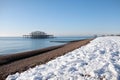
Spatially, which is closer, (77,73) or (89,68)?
(77,73)

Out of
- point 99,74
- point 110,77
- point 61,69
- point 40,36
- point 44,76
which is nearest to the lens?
point 110,77

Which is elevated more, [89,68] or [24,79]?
[89,68]

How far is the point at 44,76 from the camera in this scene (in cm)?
460

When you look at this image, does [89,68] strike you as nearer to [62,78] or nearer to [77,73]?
[77,73]

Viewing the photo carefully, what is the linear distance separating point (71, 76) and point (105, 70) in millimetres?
1194

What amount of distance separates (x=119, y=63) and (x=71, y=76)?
2.11 m

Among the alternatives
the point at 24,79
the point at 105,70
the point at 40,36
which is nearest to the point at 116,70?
the point at 105,70

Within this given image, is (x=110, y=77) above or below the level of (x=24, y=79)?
above

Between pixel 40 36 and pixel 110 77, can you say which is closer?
pixel 110 77

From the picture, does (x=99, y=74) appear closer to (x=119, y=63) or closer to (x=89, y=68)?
(x=89, y=68)

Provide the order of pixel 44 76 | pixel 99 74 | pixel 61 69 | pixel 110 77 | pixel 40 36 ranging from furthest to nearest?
pixel 40 36 → pixel 61 69 → pixel 44 76 → pixel 99 74 → pixel 110 77

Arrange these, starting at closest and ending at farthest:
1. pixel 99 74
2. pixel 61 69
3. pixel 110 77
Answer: pixel 110 77 → pixel 99 74 → pixel 61 69

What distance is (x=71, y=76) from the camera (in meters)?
4.33

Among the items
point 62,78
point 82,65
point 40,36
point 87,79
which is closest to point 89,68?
point 82,65
